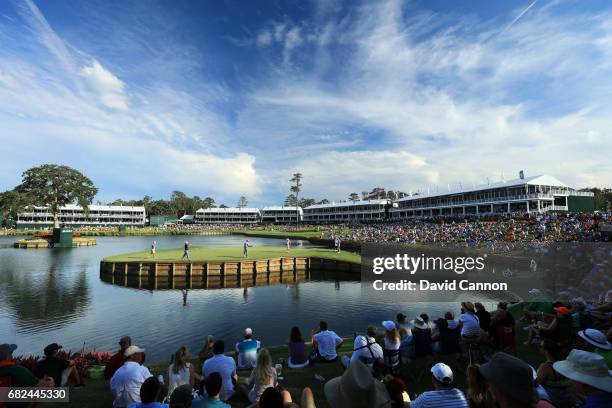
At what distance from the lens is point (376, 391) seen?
2670mm

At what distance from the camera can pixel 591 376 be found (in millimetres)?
3229

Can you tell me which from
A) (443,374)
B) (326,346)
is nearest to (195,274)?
(326,346)

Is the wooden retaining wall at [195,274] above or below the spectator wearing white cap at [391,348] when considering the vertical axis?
below

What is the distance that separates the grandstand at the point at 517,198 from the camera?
52219 millimetres

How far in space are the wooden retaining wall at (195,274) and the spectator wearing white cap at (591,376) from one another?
25945mm

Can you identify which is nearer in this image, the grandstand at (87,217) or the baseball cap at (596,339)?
the baseball cap at (596,339)

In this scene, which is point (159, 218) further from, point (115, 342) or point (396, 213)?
point (115, 342)

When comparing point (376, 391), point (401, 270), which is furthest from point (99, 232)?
point (376, 391)

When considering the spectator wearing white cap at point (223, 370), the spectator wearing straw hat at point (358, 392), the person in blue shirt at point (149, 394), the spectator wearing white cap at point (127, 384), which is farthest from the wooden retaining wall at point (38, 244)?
the spectator wearing straw hat at point (358, 392)

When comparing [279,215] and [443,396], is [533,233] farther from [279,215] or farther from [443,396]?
[279,215]

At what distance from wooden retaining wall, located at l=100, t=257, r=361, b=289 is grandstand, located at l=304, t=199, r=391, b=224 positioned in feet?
239

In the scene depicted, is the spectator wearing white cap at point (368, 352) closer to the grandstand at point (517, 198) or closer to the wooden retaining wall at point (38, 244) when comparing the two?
the grandstand at point (517, 198)

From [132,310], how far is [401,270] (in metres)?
16.0

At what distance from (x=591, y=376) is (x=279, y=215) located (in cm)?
14419
